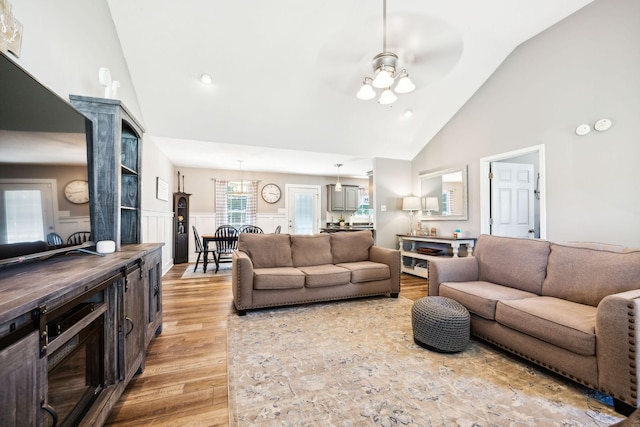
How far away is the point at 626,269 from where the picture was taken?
1842 millimetres

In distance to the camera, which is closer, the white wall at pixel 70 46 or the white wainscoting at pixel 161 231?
the white wall at pixel 70 46

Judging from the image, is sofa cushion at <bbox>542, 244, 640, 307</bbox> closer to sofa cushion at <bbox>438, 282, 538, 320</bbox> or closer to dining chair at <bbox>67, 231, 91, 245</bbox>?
sofa cushion at <bbox>438, 282, 538, 320</bbox>

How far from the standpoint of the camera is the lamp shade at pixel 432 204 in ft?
16.0

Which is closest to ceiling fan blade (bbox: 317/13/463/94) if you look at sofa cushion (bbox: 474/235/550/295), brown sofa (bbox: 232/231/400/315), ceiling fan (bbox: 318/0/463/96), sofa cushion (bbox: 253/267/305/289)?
ceiling fan (bbox: 318/0/463/96)

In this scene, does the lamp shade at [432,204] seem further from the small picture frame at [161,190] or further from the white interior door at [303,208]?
the small picture frame at [161,190]

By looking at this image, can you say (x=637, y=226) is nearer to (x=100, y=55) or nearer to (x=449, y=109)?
(x=449, y=109)

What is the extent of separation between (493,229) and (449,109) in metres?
2.07

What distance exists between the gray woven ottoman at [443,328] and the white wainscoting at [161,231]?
10.6 ft

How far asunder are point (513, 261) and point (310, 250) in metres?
2.29

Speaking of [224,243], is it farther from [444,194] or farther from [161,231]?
[444,194]

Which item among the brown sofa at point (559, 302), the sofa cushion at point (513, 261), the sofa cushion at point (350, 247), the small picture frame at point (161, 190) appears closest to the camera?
the brown sofa at point (559, 302)

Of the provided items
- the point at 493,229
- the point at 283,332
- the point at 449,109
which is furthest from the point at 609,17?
the point at 283,332

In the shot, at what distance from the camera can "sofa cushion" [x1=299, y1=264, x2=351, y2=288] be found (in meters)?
3.14

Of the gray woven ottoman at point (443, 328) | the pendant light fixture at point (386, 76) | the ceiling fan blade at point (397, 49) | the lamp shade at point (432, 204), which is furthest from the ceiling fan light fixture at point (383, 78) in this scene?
the lamp shade at point (432, 204)
